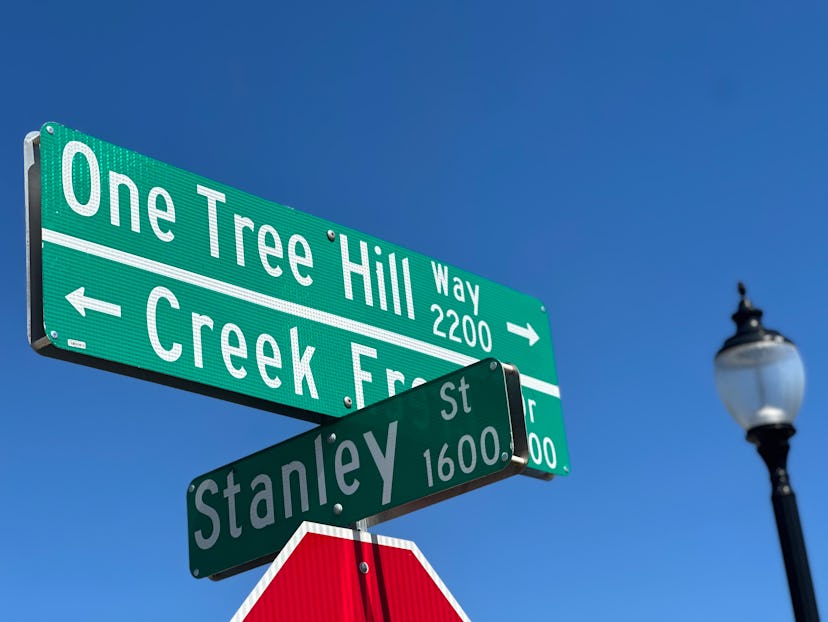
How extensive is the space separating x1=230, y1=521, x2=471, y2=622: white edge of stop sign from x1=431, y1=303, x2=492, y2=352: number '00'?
3.75 ft

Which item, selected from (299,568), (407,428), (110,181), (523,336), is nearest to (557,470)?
(523,336)

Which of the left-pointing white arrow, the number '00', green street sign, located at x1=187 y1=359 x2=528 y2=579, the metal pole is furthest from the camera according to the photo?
the number '00'

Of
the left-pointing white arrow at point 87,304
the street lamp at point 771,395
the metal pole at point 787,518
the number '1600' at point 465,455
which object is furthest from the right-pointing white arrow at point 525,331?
the left-pointing white arrow at point 87,304

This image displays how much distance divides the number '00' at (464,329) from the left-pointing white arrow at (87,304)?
158 centimetres

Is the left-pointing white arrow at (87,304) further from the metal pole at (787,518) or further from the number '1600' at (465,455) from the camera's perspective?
the metal pole at (787,518)

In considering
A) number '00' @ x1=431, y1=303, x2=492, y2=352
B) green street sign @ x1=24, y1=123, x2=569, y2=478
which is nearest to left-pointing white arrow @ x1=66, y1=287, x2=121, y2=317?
green street sign @ x1=24, y1=123, x2=569, y2=478

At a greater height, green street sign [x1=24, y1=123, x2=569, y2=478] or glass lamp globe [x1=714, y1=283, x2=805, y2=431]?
green street sign [x1=24, y1=123, x2=569, y2=478]

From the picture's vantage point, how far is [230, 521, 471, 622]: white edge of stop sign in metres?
3.66

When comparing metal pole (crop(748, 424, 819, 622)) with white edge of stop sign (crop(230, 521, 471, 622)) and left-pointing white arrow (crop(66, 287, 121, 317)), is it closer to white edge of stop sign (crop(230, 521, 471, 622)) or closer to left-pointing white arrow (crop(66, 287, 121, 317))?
white edge of stop sign (crop(230, 521, 471, 622))

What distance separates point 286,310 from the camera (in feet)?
15.0

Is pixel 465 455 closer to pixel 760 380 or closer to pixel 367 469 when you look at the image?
pixel 367 469

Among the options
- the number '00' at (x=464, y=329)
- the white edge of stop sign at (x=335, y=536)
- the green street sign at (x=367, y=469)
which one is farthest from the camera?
the number '00' at (x=464, y=329)

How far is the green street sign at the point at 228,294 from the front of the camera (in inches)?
155

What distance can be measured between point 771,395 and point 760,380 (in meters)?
0.07
